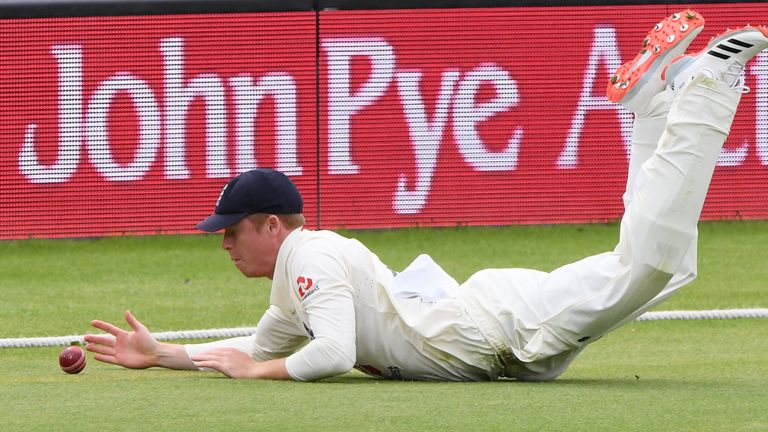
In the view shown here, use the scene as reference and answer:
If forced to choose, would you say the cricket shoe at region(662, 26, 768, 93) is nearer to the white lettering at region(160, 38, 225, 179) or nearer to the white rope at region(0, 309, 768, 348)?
the white rope at region(0, 309, 768, 348)

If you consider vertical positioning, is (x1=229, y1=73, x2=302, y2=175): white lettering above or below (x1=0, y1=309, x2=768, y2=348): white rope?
above

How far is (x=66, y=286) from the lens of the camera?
838 cm

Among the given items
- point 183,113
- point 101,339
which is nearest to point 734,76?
point 101,339

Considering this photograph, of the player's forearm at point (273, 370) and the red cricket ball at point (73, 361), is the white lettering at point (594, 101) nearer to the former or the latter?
the red cricket ball at point (73, 361)

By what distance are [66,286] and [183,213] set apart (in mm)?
1608

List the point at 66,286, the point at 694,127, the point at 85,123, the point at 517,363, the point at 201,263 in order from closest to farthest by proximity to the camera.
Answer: the point at 694,127 < the point at 517,363 < the point at 66,286 < the point at 201,263 < the point at 85,123

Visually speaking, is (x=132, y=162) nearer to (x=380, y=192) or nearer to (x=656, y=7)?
(x=380, y=192)

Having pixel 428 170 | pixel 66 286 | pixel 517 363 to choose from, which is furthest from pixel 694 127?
pixel 428 170

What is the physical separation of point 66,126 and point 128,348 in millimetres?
5024

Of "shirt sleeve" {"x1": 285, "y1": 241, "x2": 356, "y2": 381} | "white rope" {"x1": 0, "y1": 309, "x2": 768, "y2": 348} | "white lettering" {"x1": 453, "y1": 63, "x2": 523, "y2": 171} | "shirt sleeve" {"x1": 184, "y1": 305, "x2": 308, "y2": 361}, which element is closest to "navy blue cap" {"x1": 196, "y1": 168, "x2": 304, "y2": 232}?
"shirt sleeve" {"x1": 285, "y1": 241, "x2": 356, "y2": 381}

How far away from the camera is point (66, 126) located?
9.76m

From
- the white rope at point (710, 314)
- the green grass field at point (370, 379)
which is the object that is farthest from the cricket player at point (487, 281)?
the white rope at point (710, 314)

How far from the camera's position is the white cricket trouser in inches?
177

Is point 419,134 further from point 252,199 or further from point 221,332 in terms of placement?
point 252,199
